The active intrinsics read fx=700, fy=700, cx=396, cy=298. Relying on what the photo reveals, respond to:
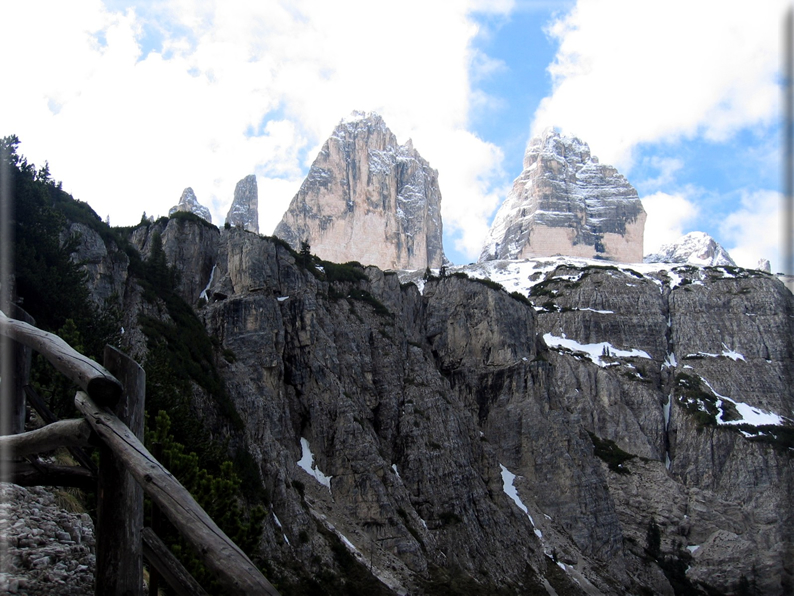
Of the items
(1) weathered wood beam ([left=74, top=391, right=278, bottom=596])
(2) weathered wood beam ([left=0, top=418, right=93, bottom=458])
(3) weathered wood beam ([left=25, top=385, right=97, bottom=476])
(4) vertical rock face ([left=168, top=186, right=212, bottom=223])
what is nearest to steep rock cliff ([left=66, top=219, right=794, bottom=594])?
(3) weathered wood beam ([left=25, top=385, right=97, bottom=476])

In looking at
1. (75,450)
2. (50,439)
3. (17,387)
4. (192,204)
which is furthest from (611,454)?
(192,204)

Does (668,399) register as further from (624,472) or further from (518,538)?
(518,538)

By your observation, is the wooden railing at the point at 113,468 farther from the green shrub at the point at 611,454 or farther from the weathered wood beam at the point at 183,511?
the green shrub at the point at 611,454

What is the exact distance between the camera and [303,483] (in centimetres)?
6109

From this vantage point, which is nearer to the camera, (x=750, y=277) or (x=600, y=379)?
(x=600, y=379)

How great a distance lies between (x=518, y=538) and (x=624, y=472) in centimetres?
2977

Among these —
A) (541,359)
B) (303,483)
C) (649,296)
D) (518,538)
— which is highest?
(649,296)

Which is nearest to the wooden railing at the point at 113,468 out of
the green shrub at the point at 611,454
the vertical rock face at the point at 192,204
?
the green shrub at the point at 611,454

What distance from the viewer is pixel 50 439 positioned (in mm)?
6277

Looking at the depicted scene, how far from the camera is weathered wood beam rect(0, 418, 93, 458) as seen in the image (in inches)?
237

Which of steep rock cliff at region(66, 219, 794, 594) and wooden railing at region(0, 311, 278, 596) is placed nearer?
wooden railing at region(0, 311, 278, 596)

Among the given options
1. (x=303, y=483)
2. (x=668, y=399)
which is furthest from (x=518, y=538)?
(x=668, y=399)

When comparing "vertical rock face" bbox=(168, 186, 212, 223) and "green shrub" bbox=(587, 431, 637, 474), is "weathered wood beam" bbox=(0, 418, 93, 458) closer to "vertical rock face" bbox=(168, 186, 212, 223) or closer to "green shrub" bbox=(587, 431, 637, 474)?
"green shrub" bbox=(587, 431, 637, 474)

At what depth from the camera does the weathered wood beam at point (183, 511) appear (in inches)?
180
